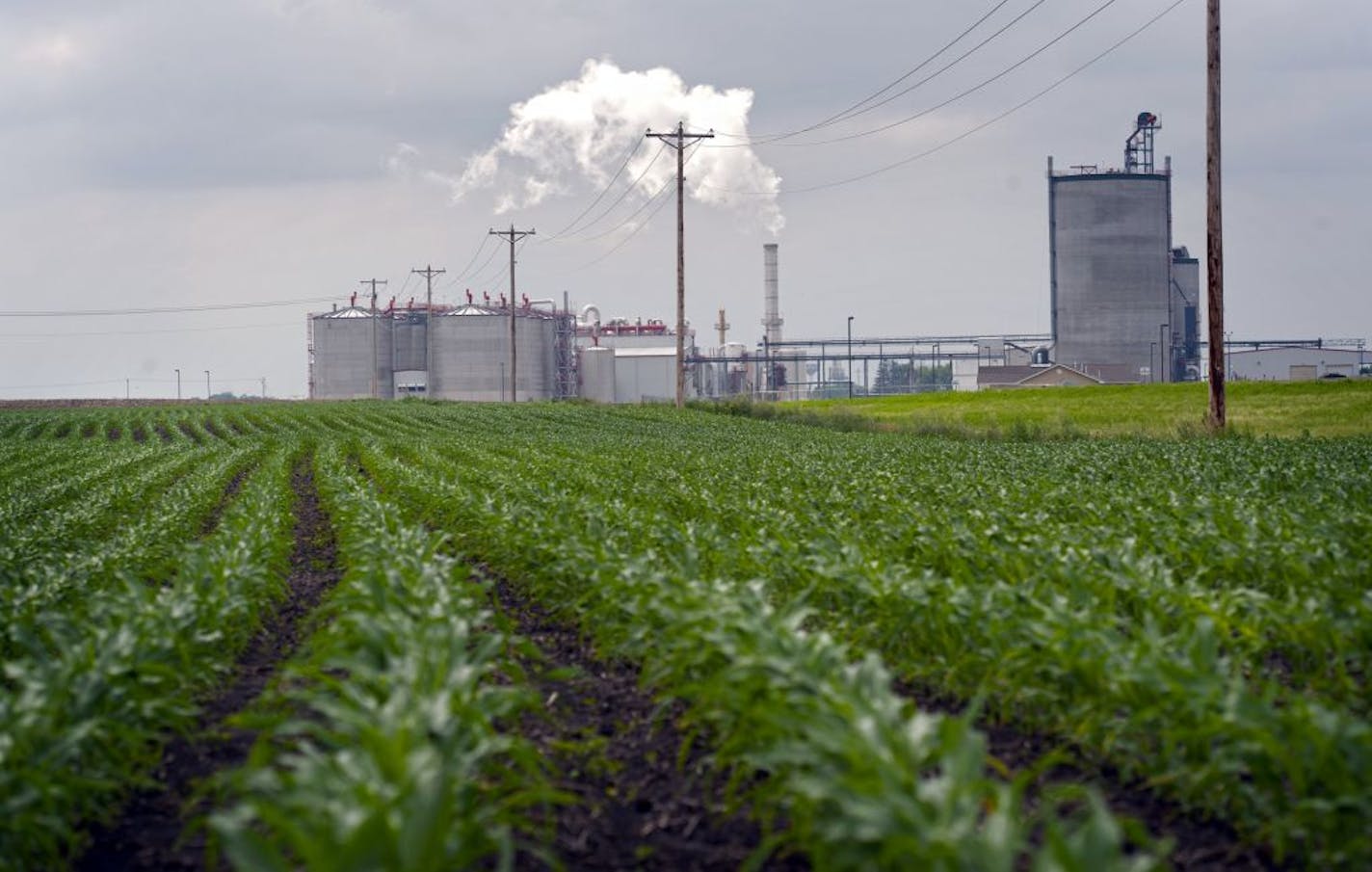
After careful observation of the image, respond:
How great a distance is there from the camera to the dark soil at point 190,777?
5949mm

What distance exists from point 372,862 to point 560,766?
3.24 meters

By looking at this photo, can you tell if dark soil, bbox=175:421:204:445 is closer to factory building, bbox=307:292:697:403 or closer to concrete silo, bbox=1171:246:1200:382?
factory building, bbox=307:292:697:403

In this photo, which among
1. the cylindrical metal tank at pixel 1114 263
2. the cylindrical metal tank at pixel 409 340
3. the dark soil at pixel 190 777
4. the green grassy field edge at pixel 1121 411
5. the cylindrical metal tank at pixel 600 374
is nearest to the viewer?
the dark soil at pixel 190 777

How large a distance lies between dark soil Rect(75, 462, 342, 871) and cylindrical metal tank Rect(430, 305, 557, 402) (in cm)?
8986

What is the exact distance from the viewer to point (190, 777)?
7.04 meters

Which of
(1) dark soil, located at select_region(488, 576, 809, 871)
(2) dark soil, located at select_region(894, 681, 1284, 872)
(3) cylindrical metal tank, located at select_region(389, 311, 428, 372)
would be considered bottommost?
(1) dark soil, located at select_region(488, 576, 809, 871)

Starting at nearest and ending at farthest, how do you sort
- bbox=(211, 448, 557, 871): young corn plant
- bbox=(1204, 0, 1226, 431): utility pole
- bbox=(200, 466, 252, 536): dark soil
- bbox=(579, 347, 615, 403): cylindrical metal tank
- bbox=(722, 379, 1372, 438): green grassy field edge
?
bbox=(211, 448, 557, 871): young corn plant, bbox=(200, 466, 252, 536): dark soil, bbox=(1204, 0, 1226, 431): utility pole, bbox=(722, 379, 1372, 438): green grassy field edge, bbox=(579, 347, 615, 403): cylindrical metal tank

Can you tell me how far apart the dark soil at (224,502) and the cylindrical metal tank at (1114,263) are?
212 feet

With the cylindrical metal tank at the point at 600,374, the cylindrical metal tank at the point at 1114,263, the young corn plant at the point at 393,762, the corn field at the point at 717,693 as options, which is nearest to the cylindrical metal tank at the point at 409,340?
the cylindrical metal tank at the point at 600,374

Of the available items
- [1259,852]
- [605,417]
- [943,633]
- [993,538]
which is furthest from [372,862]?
[605,417]

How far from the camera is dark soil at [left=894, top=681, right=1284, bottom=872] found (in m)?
5.55

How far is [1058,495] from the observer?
619 inches

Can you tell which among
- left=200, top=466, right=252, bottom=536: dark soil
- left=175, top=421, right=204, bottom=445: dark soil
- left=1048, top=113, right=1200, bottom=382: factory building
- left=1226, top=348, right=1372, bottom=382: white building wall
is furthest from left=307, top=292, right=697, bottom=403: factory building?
left=200, top=466, right=252, bottom=536: dark soil

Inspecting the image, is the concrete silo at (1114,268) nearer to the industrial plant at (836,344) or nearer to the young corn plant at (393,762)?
the industrial plant at (836,344)
